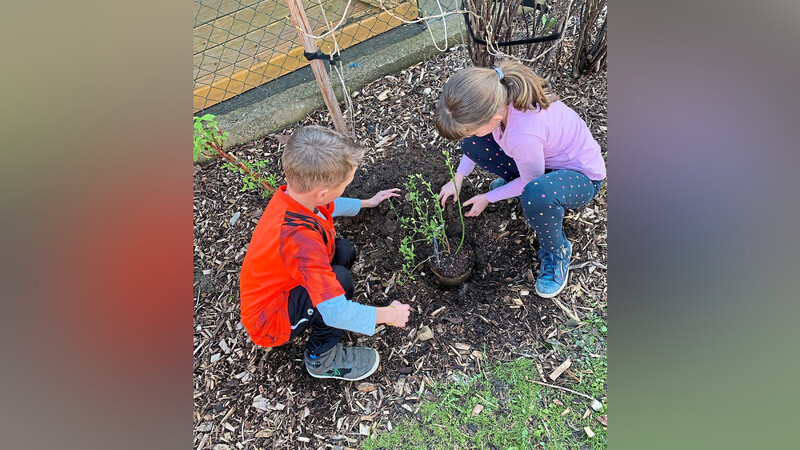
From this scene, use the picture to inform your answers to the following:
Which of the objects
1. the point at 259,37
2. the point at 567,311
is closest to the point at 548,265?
the point at 567,311

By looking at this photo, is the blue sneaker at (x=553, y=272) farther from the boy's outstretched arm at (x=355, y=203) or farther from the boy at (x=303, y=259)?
the boy's outstretched arm at (x=355, y=203)

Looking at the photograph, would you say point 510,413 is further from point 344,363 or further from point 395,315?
point 344,363

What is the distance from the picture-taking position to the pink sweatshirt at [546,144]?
2191mm

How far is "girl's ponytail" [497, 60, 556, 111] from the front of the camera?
6.84 feet

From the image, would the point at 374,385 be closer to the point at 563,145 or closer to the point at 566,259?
the point at 566,259

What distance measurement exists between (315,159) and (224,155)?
101 cm

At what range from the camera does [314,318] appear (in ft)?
7.29

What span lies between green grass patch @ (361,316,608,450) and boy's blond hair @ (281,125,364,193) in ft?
3.79

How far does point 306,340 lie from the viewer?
2.52m

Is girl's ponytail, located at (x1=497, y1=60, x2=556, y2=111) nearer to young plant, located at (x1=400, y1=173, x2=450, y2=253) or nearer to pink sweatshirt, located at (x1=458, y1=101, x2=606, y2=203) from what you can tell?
pink sweatshirt, located at (x1=458, y1=101, x2=606, y2=203)

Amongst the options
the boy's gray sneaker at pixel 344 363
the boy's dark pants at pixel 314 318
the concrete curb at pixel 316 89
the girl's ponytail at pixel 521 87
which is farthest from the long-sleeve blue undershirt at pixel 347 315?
the concrete curb at pixel 316 89
